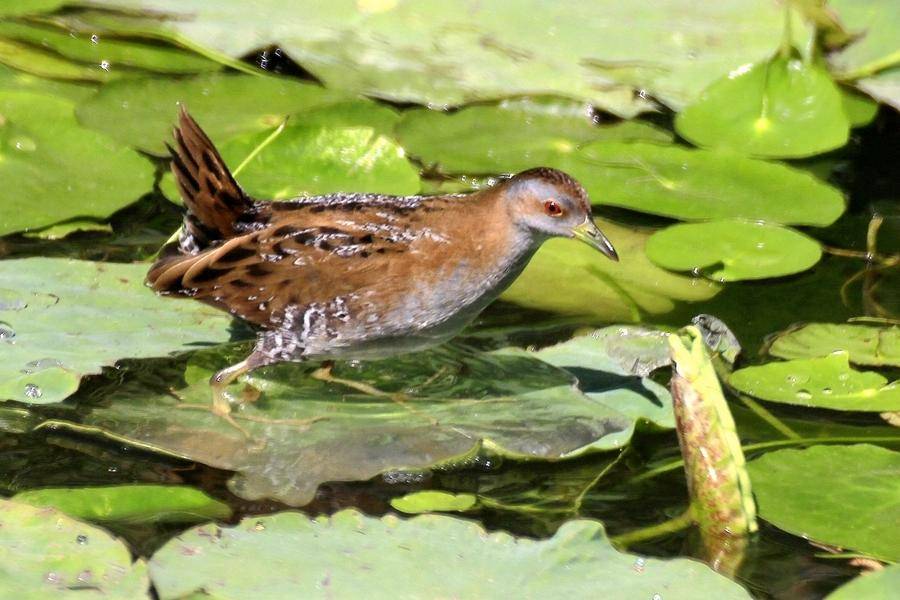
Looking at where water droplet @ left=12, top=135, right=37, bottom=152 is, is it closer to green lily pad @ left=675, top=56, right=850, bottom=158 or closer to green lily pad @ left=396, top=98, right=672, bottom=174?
green lily pad @ left=396, top=98, right=672, bottom=174

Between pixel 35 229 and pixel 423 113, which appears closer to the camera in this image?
pixel 35 229

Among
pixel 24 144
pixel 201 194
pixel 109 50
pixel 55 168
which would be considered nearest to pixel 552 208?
pixel 201 194

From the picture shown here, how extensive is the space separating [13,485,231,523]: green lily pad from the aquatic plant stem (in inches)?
40.2

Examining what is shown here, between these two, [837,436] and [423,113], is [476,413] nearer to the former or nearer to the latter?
[837,436]

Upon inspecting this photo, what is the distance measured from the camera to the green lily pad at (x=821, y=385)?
3998 mm

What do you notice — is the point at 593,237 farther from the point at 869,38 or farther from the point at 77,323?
the point at 869,38

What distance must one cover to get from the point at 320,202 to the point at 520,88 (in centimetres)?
155

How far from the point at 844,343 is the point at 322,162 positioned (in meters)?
1.95

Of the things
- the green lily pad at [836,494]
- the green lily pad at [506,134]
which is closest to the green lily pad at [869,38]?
the green lily pad at [506,134]

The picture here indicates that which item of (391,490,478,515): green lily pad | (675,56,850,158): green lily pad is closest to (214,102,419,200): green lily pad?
(675,56,850,158): green lily pad

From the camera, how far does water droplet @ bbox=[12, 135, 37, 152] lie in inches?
191

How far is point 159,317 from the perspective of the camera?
4203mm

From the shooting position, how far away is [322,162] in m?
5.00

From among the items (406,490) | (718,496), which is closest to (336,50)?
(406,490)
